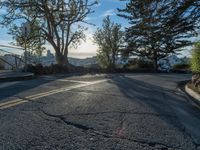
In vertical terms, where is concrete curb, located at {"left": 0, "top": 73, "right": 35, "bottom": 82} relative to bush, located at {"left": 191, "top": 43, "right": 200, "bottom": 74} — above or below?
below

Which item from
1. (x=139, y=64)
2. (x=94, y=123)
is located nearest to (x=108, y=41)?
(x=139, y=64)

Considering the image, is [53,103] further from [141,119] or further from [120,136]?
[120,136]

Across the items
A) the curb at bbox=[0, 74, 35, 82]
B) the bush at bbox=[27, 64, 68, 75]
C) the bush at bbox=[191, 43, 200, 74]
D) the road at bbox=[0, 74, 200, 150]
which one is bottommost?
the road at bbox=[0, 74, 200, 150]

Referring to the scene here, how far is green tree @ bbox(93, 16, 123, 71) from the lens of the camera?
53.7 metres

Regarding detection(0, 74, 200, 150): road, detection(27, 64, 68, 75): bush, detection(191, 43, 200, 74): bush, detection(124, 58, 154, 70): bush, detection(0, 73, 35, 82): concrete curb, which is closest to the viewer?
detection(0, 74, 200, 150): road

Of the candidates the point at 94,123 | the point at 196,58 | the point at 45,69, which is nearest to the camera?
the point at 94,123

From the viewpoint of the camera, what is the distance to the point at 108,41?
54.9 meters

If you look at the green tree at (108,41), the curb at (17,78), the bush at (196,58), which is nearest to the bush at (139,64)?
the green tree at (108,41)

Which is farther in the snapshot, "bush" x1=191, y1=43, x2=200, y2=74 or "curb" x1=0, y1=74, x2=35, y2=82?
"curb" x1=0, y1=74, x2=35, y2=82

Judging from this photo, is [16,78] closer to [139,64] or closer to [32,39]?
[32,39]

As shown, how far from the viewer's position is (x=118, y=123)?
649 cm

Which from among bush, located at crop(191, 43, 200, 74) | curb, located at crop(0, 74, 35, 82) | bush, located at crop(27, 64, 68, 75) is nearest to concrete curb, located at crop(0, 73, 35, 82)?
curb, located at crop(0, 74, 35, 82)

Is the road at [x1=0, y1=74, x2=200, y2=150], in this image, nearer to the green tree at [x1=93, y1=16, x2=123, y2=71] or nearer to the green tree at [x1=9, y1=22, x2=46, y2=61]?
the green tree at [x1=9, y1=22, x2=46, y2=61]

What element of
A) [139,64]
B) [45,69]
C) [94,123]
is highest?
[139,64]
